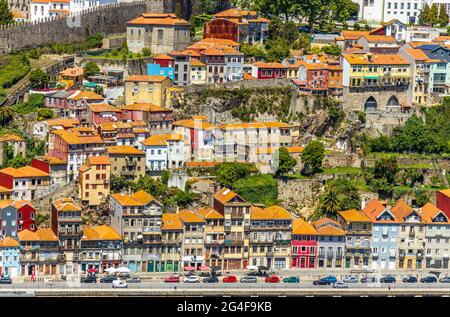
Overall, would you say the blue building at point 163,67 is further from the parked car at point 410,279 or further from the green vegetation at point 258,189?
the parked car at point 410,279

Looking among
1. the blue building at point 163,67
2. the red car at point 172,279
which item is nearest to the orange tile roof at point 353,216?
the red car at point 172,279

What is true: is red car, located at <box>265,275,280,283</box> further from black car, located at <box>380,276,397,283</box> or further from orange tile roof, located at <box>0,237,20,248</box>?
orange tile roof, located at <box>0,237,20,248</box>

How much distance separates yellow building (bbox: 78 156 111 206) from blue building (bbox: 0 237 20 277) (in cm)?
457

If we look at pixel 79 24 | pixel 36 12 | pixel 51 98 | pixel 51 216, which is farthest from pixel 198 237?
pixel 36 12

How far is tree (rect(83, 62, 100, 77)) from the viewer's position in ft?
311

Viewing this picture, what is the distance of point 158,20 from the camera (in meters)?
99.1

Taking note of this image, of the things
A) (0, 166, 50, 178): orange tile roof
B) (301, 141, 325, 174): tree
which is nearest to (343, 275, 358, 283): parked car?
(301, 141, 325, 174): tree

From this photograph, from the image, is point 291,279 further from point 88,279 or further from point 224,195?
point 88,279

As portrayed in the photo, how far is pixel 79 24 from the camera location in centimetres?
10150

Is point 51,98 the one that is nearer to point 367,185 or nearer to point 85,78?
point 85,78

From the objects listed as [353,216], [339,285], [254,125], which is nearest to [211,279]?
[339,285]

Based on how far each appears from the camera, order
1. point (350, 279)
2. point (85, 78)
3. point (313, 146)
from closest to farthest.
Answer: point (350, 279) < point (313, 146) < point (85, 78)

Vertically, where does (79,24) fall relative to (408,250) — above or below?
above

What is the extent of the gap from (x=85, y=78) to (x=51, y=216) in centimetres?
1259
